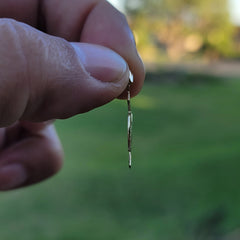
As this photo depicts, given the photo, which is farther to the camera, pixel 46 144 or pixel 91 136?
pixel 91 136

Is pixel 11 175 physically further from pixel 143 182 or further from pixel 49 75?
pixel 143 182

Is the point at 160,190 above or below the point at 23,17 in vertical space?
below

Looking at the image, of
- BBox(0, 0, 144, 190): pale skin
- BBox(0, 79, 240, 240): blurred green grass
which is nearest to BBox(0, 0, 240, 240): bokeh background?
BBox(0, 79, 240, 240): blurred green grass

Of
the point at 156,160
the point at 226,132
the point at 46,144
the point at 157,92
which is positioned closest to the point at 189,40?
the point at 157,92

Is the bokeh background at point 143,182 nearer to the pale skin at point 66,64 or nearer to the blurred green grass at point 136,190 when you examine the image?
the blurred green grass at point 136,190

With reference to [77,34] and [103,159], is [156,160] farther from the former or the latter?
[77,34]

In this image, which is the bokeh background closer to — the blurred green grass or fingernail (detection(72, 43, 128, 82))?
the blurred green grass
